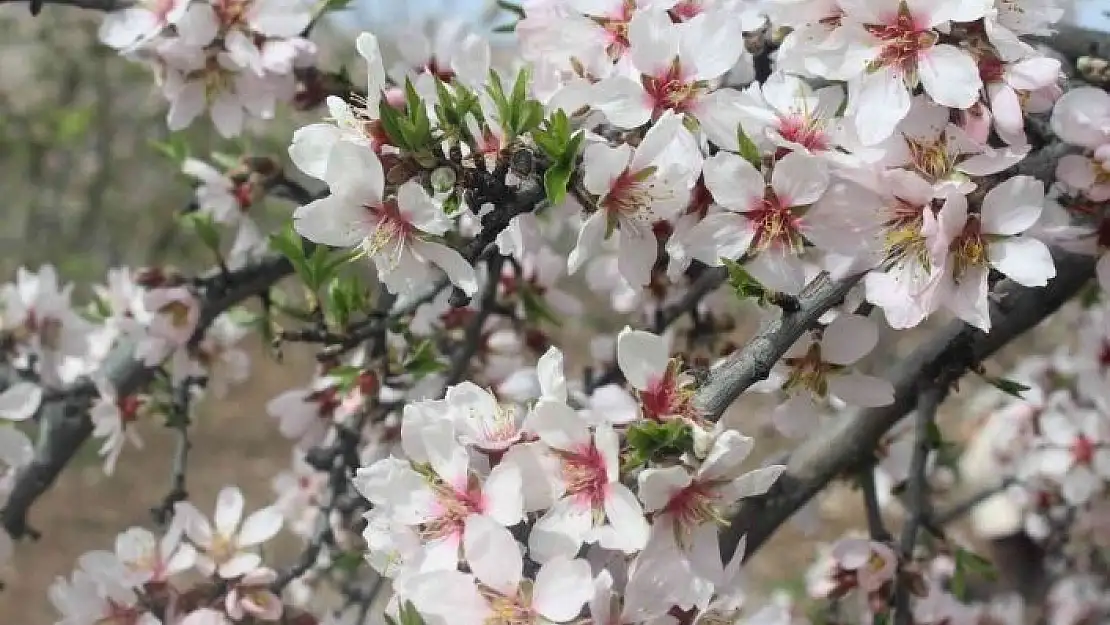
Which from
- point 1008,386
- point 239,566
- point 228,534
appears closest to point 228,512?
point 228,534

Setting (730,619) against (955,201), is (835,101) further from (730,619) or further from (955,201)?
(730,619)

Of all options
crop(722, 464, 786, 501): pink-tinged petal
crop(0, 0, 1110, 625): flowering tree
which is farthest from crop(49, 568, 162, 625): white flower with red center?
crop(722, 464, 786, 501): pink-tinged petal

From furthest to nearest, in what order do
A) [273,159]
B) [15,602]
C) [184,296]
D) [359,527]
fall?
[15,602], [359,527], [273,159], [184,296]

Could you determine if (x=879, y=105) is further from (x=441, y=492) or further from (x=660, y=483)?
(x=441, y=492)

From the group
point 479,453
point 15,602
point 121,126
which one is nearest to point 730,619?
point 479,453

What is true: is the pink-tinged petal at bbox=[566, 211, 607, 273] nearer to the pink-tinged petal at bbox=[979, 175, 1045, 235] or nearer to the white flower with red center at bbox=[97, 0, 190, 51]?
the pink-tinged petal at bbox=[979, 175, 1045, 235]
